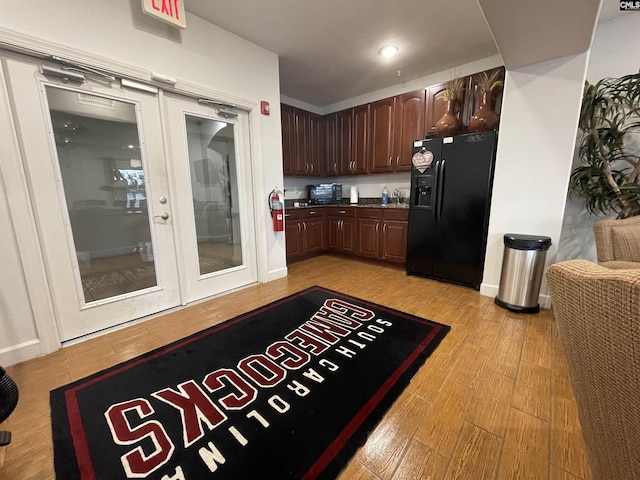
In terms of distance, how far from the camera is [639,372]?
0.41m

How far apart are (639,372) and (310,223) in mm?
3905

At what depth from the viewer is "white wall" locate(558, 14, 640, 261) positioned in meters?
2.39

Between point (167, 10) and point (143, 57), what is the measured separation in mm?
401


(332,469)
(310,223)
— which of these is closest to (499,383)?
(332,469)

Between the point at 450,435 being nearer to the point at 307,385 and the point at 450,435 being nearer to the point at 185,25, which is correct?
the point at 307,385

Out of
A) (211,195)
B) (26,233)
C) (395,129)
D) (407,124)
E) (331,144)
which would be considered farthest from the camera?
(331,144)

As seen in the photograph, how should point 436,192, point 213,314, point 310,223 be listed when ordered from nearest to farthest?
1. point 213,314
2. point 436,192
3. point 310,223

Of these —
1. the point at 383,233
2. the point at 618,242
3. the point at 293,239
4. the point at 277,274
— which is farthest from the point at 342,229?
the point at 618,242

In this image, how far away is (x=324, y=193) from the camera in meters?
4.71

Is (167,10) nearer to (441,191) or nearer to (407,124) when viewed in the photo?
(407,124)

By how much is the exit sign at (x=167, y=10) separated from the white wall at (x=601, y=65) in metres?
3.81

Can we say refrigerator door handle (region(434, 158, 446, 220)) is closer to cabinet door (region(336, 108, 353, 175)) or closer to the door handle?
the door handle

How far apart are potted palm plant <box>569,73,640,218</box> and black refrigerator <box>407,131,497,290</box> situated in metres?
0.74

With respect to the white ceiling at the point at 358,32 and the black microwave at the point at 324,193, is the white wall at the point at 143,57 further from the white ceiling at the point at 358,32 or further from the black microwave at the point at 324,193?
the black microwave at the point at 324,193
